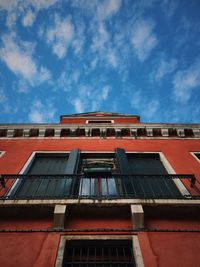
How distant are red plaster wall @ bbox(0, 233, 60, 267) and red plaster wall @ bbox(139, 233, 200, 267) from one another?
1.60m

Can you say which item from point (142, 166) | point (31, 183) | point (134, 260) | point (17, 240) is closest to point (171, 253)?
point (134, 260)

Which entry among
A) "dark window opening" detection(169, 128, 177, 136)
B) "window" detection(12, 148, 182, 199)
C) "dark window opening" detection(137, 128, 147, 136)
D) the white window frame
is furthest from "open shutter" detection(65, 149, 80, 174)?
"dark window opening" detection(169, 128, 177, 136)

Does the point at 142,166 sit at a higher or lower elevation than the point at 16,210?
higher

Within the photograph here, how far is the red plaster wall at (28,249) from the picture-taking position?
348cm

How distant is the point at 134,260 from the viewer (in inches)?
145

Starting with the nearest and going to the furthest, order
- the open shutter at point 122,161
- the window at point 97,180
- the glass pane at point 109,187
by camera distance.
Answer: the window at point 97,180 < the glass pane at point 109,187 < the open shutter at point 122,161

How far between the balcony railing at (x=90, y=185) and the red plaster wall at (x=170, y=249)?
1270mm

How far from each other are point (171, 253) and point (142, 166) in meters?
3.52

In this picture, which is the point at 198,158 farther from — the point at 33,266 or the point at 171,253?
the point at 33,266

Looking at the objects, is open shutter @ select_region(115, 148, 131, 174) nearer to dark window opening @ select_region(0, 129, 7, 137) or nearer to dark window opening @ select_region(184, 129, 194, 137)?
dark window opening @ select_region(184, 129, 194, 137)

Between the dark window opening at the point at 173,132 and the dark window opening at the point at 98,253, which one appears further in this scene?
the dark window opening at the point at 173,132

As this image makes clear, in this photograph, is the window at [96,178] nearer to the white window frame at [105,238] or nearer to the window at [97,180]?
the window at [97,180]

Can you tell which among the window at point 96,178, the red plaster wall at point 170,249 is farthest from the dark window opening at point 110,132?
the red plaster wall at point 170,249

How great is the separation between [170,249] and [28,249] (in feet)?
8.19
